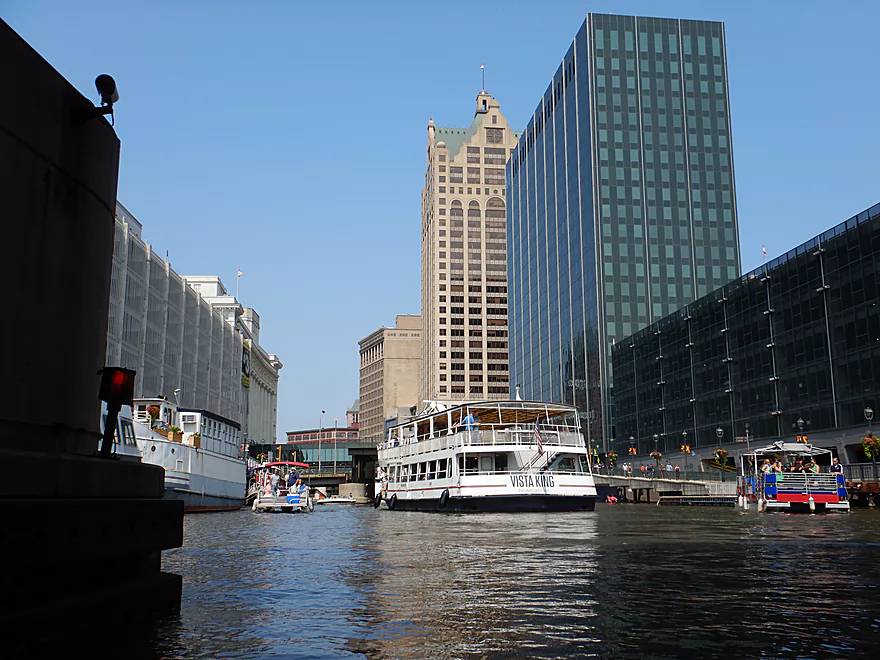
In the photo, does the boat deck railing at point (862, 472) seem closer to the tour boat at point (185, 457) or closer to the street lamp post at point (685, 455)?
the street lamp post at point (685, 455)

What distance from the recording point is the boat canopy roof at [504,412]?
4538 cm

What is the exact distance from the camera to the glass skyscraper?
118m

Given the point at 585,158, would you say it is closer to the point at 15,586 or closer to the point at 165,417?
the point at 165,417

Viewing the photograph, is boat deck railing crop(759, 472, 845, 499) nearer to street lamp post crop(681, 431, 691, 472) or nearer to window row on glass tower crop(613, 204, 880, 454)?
window row on glass tower crop(613, 204, 880, 454)

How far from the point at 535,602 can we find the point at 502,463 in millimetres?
36493

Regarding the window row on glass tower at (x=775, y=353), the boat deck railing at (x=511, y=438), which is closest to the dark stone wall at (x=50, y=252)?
the boat deck railing at (x=511, y=438)

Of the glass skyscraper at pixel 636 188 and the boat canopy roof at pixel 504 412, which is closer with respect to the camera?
the boat canopy roof at pixel 504 412

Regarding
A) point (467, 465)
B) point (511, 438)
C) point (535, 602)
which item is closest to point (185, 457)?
point (467, 465)

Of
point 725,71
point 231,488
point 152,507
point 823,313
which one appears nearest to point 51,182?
point 152,507

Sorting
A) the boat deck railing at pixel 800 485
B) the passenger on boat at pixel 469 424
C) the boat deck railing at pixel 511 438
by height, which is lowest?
the boat deck railing at pixel 800 485

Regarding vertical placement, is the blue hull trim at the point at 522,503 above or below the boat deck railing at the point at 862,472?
below

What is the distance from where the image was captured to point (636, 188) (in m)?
120

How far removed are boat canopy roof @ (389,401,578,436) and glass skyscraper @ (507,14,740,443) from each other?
224 ft

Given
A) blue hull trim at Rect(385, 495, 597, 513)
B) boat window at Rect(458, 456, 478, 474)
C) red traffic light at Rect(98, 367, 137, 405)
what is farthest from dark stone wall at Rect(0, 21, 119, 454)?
boat window at Rect(458, 456, 478, 474)
